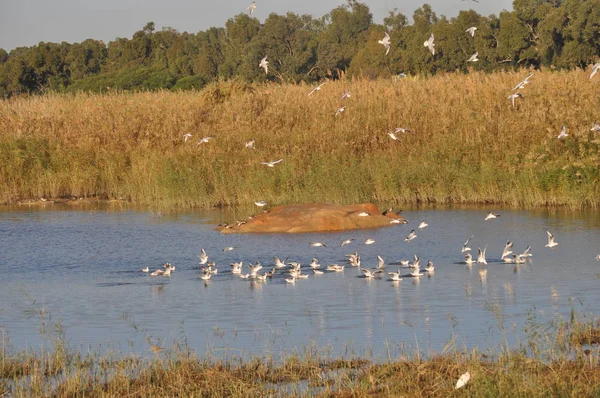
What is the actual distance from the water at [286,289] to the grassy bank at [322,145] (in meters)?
2.41

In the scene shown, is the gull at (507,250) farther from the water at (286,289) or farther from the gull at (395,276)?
the gull at (395,276)

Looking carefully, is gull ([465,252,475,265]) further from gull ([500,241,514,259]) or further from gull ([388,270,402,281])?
gull ([388,270,402,281])

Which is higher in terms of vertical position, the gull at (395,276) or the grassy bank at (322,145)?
the grassy bank at (322,145)

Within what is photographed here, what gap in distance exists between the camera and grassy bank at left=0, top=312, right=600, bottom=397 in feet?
23.7

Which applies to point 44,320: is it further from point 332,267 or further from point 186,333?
point 332,267

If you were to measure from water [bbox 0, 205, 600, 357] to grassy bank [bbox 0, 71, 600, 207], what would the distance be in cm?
241

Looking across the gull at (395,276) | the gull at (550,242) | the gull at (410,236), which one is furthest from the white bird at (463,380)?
the gull at (410,236)

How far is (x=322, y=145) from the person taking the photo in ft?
81.9

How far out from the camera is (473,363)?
7.55m

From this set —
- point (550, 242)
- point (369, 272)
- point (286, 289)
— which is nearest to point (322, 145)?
point (550, 242)

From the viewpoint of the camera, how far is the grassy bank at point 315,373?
285 inches

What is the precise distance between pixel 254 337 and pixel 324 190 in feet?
41.1

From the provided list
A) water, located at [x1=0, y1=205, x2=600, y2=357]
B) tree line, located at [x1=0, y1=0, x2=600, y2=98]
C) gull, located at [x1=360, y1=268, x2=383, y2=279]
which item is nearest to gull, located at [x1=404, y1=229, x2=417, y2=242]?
water, located at [x1=0, y1=205, x2=600, y2=357]

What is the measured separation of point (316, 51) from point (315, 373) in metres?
53.5
